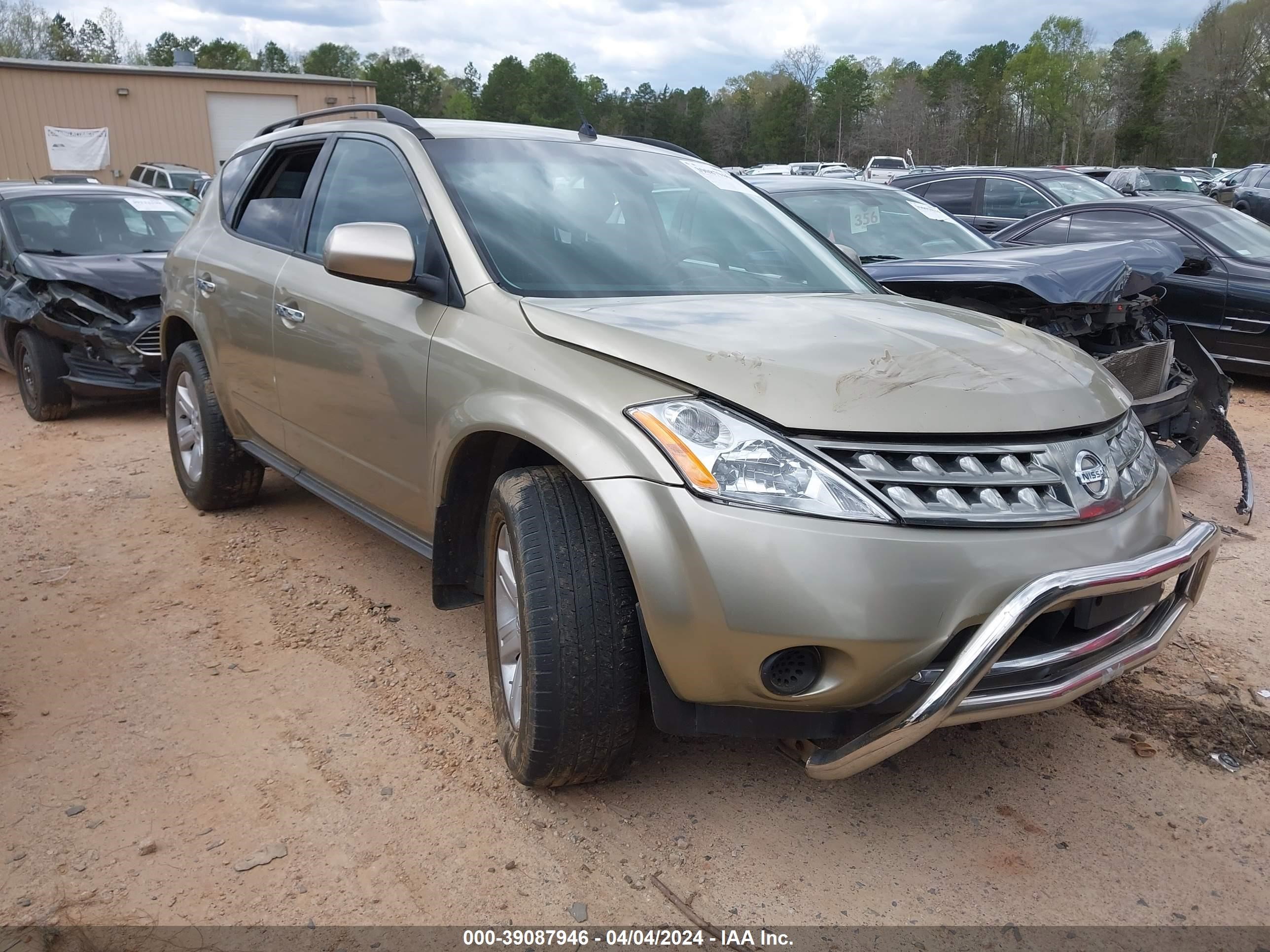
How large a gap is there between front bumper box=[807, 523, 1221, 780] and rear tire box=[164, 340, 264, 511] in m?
3.32

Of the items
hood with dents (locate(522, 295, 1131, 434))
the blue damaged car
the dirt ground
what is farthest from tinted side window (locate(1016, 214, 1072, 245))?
A: hood with dents (locate(522, 295, 1131, 434))

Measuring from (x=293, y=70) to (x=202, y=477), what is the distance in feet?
313

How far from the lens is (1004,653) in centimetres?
205

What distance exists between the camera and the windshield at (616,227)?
113 inches

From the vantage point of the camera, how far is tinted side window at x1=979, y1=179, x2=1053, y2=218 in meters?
10.6

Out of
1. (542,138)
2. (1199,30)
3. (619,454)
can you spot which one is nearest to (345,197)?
(542,138)

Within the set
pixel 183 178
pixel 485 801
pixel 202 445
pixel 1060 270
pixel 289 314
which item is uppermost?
pixel 183 178

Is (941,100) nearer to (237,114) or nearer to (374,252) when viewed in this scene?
(237,114)

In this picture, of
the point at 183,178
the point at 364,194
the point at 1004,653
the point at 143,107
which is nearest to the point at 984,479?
the point at 1004,653

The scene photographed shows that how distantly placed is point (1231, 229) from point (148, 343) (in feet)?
26.6

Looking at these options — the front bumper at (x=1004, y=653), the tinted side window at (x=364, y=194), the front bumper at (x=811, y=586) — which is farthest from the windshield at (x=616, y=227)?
the front bumper at (x=1004, y=653)

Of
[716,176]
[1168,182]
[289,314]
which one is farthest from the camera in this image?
[1168,182]

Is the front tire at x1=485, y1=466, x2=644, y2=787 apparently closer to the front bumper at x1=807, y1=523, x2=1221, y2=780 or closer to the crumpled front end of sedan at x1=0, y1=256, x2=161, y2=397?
the front bumper at x1=807, y1=523, x2=1221, y2=780

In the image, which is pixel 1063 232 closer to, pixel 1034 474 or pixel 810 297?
pixel 810 297
